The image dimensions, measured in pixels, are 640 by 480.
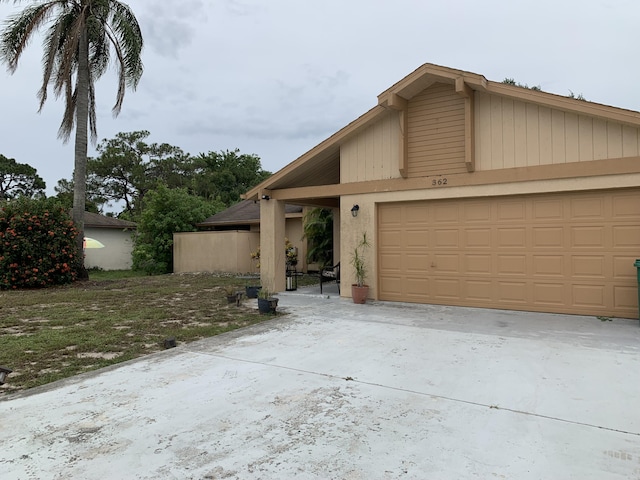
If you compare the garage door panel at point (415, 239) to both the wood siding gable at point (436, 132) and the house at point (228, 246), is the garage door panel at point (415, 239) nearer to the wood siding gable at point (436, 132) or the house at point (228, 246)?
the wood siding gable at point (436, 132)

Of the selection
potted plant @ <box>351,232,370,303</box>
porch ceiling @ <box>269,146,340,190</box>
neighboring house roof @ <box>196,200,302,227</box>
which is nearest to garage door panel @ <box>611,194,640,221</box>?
potted plant @ <box>351,232,370,303</box>

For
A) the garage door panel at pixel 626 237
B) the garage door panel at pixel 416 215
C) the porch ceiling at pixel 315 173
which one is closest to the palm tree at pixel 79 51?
the porch ceiling at pixel 315 173

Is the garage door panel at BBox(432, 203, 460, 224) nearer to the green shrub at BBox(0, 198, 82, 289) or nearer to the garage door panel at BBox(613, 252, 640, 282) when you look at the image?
the garage door panel at BBox(613, 252, 640, 282)

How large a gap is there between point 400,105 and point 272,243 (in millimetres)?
4740

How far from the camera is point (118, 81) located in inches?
595

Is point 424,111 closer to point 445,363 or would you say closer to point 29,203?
point 445,363

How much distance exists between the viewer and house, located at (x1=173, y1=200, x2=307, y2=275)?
17.5 metres

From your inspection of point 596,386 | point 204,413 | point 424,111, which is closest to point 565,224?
point 424,111

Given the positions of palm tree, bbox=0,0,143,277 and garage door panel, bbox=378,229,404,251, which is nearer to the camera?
garage door panel, bbox=378,229,404,251

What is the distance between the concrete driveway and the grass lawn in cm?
59

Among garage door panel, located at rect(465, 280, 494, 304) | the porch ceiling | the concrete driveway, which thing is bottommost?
the concrete driveway

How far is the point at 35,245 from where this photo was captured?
534 inches

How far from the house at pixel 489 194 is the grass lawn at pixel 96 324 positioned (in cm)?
355

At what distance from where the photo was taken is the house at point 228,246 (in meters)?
17.5
